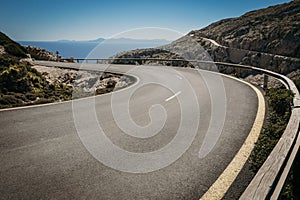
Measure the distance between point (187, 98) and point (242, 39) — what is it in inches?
1587

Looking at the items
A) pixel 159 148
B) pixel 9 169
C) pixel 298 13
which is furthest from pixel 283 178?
pixel 298 13

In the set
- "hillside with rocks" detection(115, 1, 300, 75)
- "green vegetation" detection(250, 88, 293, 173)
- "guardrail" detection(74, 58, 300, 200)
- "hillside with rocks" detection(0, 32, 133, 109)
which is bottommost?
"hillside with rocks" detection(0, 32, 133, 109)

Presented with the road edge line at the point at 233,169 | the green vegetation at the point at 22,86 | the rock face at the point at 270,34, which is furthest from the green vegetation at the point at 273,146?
the rock face at the point at 270,34

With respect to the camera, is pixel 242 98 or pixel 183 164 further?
pixel 242 98

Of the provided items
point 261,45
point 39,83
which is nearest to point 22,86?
point 39,83

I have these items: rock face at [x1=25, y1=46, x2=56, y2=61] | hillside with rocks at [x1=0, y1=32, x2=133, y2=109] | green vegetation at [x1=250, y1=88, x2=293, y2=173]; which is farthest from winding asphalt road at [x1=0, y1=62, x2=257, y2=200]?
rock face at [x1=25, y1=46, x2=56, y2=61]

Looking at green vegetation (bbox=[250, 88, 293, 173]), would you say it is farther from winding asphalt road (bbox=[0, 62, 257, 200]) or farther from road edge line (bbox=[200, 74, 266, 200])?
winding asphalt road (bbox=[0, 62, 257, 200])

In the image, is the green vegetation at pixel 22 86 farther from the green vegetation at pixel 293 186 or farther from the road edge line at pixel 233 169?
the green vegetation at pixel 293 186

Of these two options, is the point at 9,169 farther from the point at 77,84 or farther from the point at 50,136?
the point at 77,84

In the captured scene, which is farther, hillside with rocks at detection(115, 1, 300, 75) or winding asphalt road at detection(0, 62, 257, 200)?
hillside with rocks at detection(115, 1, 300, 75)

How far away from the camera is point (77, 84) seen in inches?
725

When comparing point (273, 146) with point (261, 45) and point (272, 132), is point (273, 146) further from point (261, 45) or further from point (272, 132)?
point (261, 45)

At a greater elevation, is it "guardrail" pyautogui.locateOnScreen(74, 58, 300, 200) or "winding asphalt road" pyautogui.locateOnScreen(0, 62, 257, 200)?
"guardrail" pyautogui.locateOnScreen(74, 58, 300, 200)

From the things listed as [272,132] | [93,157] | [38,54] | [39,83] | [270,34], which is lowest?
[39,83]
